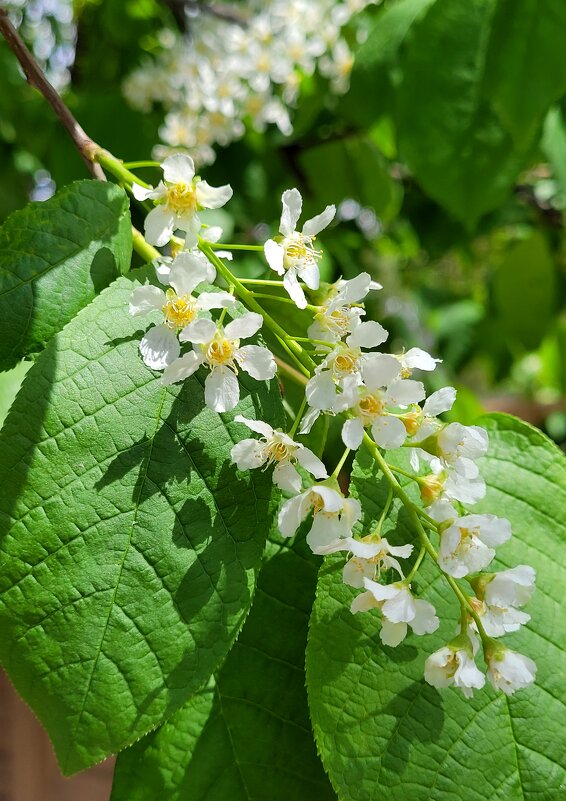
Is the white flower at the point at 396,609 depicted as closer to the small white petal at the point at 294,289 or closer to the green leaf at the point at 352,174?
the small white petal at the point at 294,289

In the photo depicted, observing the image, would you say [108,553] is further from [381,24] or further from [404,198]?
[404,198]

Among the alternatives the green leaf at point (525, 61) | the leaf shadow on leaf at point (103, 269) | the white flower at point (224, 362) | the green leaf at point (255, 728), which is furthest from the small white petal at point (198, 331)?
the green leaf at point (525, 61)

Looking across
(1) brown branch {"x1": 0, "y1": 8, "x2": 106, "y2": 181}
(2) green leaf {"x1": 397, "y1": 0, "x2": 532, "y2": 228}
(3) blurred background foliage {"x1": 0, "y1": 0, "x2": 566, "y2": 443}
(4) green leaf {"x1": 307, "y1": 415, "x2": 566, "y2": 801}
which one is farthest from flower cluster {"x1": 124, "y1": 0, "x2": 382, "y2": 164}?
(4) green leaf {"x1": 307, "y1": 415, "x2": 566, "y2": 801}

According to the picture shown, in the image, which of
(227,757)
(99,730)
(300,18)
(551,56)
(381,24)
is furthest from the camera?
(300,18)

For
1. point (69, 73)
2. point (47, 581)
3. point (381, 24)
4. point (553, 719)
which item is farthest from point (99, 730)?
point (69, 73)

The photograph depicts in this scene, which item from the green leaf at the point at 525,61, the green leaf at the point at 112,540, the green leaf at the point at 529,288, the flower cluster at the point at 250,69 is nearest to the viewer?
the green leaf at the point at 112,540
